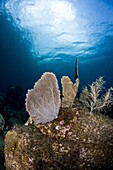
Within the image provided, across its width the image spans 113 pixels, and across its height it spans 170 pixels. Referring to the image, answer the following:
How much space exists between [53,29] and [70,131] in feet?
79.1

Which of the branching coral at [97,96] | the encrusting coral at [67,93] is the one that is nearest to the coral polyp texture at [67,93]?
the encrusting coral at [67,93]

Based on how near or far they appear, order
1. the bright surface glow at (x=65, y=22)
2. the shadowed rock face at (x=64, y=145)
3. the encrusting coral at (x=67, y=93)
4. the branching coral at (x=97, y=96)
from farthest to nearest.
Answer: the bright surface glow at (x=65, y=22), the branching coral at (x=97, y=96), the encrusting coral at (x=67, y=93), the shadowed rock face at (x=64, y=145)

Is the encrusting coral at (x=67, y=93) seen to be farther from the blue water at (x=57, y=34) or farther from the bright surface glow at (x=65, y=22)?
the bright surface glow at (x=65, y=22)

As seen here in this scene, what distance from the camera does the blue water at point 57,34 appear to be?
69.7ft

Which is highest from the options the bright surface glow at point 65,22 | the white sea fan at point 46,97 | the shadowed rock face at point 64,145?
the bright surface glow at point 65,22

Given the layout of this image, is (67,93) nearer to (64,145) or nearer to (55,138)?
(55,138)

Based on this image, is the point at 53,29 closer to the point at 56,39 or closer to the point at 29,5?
the point at 56,39

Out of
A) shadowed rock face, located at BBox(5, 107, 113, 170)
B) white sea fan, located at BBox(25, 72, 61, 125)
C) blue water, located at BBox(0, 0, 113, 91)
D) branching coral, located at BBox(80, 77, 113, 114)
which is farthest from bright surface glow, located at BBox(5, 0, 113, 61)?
shadowed rock face, located at BBox(5, 107, 113, 170)

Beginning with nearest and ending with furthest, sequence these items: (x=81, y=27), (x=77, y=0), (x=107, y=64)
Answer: (x=77, y=0)
(x=81, y=27)
(x=107, y=64)

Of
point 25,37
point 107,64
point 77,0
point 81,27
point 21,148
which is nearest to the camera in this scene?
point 21,148

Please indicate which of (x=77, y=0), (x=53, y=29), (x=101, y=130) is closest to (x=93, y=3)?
(x=77, y=0)

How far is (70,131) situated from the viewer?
4.14m

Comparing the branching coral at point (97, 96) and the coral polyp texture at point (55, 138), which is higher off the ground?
the branching coral at point (97, 96)

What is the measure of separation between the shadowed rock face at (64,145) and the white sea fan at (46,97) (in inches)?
9.3
